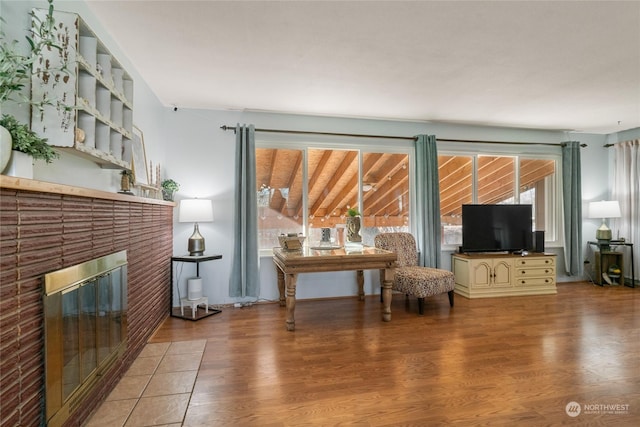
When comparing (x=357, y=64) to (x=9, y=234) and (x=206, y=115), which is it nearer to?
(x=206, y=115)

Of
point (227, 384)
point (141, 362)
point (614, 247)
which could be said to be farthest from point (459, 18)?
point (614, 247)

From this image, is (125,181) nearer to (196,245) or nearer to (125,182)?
A: (125,182)

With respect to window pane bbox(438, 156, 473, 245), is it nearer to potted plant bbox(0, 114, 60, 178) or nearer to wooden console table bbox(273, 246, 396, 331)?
wooden console table bbox(273, 246, 396, 331)

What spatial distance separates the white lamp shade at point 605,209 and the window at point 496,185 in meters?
0.52

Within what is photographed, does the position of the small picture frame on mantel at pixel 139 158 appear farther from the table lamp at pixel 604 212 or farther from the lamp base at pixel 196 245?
the table lamp at pixel 604 212

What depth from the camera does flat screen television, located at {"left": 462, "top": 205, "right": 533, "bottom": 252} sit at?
459cm

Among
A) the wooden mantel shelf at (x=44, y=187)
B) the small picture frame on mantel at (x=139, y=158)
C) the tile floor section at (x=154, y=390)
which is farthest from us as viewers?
the small picture frame on mantel at (x=139, y=158)

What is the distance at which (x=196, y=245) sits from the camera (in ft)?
12.2

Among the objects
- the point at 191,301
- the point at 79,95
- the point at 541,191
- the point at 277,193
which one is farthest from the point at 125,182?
the point at 541,191

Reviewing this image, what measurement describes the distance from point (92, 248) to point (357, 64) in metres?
2.48

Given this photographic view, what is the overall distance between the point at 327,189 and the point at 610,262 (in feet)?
15.4

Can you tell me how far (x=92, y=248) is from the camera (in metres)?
1.88

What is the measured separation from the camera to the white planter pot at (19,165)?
1.23 meters

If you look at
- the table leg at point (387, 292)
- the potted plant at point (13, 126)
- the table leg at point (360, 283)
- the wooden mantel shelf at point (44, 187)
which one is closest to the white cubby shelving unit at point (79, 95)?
the potted plant at point (13, 126)
